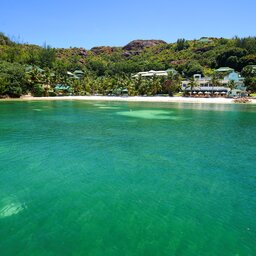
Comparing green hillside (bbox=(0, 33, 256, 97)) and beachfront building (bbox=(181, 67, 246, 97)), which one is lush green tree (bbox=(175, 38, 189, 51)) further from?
beachfront building (bbox=(181, 67, 246, 97))

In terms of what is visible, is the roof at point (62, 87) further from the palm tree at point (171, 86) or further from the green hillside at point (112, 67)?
the palm tree at point (171, 86)

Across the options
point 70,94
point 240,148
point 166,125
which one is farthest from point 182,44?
point 240,148

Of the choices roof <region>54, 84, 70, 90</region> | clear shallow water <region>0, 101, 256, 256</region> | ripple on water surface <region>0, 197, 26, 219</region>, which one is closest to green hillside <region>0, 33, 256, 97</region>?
roof <region>54, 84, 70, 90</region>

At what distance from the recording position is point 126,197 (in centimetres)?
1417

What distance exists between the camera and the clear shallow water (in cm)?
1019

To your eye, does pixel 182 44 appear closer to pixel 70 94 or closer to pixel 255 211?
pixel 70 94

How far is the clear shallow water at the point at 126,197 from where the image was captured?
10.2m

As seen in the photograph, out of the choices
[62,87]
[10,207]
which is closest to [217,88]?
[62,87]

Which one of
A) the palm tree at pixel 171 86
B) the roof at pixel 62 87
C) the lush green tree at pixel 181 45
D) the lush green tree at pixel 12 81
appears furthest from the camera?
the lush green tree at pixel 181 45

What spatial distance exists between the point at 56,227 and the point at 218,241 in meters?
6.34

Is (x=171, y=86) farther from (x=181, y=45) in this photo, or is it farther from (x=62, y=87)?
(x=181, y=45)

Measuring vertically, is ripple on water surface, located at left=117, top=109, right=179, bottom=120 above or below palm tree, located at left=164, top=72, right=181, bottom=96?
below

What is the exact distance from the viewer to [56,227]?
11.1 metres

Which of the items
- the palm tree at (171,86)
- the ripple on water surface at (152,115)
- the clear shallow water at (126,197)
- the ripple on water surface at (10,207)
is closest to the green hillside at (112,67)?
the palm tree at (171,86)
